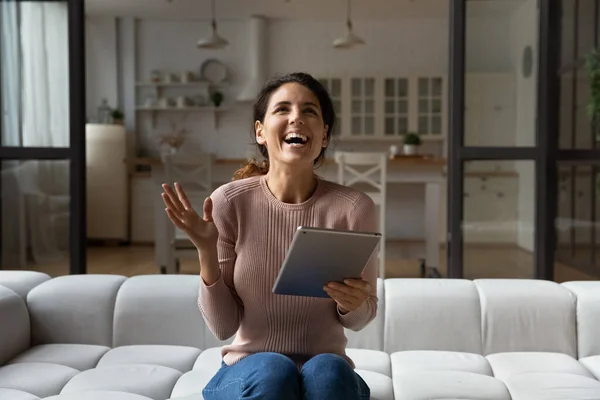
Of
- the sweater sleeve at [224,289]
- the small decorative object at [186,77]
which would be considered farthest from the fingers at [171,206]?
the small decorative object at [186,77]

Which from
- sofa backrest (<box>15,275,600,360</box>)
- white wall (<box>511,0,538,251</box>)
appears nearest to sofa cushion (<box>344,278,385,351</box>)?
sofa backrest (<box>15,275,600,360</box>)

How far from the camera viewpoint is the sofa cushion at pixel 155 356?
211cm

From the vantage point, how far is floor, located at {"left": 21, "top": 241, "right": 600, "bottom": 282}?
3.31 metres

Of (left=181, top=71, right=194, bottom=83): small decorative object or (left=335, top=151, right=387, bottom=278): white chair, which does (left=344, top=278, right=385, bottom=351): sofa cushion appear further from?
(left=181, top=71, right=194, bottom=83): small decorative object

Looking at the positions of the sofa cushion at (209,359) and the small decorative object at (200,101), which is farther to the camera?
the small decorative object at (200,101)

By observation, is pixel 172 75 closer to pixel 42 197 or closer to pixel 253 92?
pixel 253 92

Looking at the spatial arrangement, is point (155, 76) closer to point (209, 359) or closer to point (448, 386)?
point (209, 359)

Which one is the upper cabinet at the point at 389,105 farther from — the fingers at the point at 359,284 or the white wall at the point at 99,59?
the fingers at the point at 359,284

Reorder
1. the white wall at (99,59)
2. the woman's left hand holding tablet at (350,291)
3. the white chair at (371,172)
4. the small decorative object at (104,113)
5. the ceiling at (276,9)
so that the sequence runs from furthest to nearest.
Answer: the white wall at (99,59)
the small decorative object at (104,113)
the ceiling at (276,9)
the white chair at (371,172)
the woman's left hand holding tablet at (350,291)

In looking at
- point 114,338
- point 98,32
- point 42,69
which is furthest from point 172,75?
point 114,338

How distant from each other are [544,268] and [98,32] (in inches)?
249

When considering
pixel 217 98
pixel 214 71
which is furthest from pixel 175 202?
pixel 214 71

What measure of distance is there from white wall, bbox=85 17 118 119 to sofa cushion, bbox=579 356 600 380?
6782 mm

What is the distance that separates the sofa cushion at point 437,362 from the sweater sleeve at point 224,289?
2.30ft
